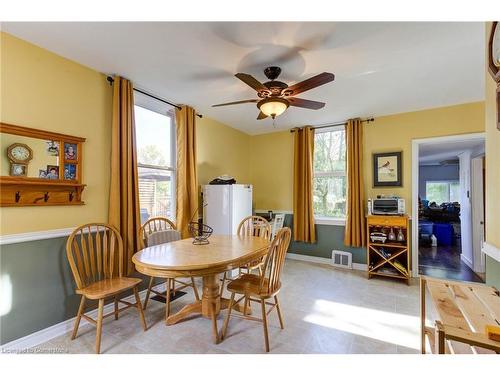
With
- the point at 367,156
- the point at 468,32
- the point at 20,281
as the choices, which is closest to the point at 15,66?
the point at 20,281

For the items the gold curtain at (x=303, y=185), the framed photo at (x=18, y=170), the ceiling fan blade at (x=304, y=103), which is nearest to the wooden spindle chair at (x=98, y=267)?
the framed photo at (x=18, y=170)

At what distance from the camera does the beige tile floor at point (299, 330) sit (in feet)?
6.28

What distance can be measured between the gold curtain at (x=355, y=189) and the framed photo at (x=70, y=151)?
12.2 ft

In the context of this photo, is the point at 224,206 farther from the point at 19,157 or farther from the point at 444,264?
the point at 444,264

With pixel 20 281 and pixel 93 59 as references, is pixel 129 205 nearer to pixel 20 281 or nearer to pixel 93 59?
pixel 20 281

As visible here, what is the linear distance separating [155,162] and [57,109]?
3.93ft

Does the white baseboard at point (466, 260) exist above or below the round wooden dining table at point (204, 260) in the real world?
below

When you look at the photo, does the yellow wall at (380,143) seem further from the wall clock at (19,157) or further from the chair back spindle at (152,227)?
the wall clock at (19,157)

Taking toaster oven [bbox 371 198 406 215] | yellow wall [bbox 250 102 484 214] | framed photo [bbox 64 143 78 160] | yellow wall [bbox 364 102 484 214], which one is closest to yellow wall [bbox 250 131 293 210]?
yellow wall [bbox 250 102 484 214]

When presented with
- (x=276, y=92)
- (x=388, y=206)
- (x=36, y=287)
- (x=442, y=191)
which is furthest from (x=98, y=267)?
(x=442, y=191)

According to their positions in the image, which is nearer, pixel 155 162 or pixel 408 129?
pixel 155 162

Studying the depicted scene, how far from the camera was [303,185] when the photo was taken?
14.2 ft

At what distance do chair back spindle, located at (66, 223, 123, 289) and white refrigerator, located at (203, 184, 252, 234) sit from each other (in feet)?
4.73
